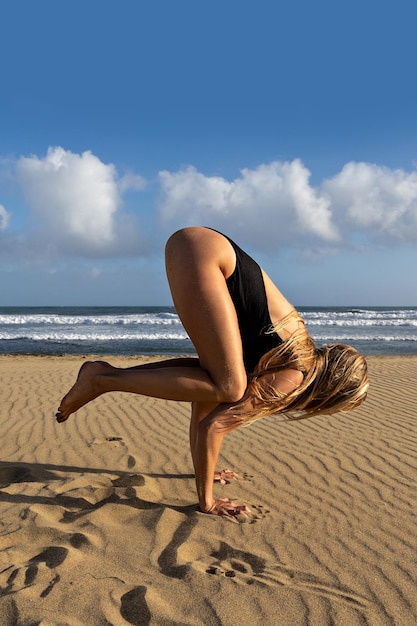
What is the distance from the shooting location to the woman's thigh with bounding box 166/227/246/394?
3.06m

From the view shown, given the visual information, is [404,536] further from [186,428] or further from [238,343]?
[186,428]

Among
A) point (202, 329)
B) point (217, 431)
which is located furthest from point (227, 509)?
point (202, 329)

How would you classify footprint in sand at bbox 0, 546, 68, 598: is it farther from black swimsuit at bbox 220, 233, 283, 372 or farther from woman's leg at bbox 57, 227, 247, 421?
black swimsuit at bbox 220, 233, 283, 372

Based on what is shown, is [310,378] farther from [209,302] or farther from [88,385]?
[88,385]

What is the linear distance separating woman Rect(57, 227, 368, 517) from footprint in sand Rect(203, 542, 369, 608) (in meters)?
0.51

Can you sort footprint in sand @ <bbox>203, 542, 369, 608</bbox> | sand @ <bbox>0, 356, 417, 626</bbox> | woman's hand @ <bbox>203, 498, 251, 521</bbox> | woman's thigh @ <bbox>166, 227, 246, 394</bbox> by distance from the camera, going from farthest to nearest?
woman's hand @ <bbox>203, 498, 251, 521</bbox>
woman's thigh @ <bbox>166, 227, 246, 394</bbox>
footprint in sand @ <bbox>203, 542, 369, 608</bbox>
sand @ <bbox>0, 356, 417, 626</bbox>

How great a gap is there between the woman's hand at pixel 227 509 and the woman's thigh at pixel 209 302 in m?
0.78

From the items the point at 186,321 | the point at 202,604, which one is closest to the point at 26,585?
the point at 202,604

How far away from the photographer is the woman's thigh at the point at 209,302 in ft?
10.0

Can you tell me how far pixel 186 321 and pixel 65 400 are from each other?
0.97 meters

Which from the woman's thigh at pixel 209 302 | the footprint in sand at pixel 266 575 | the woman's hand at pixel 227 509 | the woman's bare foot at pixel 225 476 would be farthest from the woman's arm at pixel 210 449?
the woman's bare foot at pixel 225 476

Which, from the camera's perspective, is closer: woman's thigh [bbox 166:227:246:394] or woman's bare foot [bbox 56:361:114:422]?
woman's thigh [bbox 166:227:246:394]

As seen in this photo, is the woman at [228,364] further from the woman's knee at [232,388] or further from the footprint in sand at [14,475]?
the footprint in sand at [14,475]

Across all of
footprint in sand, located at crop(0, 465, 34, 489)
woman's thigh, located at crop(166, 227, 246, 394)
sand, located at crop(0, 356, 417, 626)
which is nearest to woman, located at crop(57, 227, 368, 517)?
woman's thigh, located at crop(166, 227, 246, 394)
